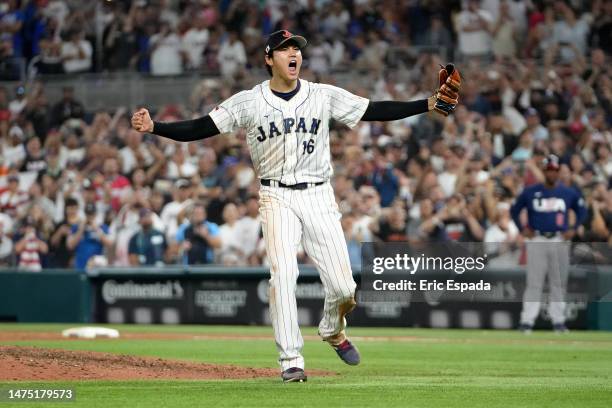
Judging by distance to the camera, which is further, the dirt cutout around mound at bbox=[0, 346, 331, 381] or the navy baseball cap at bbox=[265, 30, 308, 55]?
the dirt cutout around mound at bbox=[0, 346, 331, 381]

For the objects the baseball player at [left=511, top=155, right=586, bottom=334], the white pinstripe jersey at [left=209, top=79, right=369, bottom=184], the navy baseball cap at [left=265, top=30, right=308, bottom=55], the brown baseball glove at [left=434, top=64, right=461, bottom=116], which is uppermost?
the navy baseball cap at [left=265, top=30, right=308, bottom=55]

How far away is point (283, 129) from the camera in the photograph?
9.09 m

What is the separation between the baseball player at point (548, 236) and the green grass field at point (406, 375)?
0.42 meters

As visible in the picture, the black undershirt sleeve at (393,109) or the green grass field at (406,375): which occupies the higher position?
the black undershirt sleeve at (393,109)

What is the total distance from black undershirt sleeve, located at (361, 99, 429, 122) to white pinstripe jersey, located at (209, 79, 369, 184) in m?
0.34

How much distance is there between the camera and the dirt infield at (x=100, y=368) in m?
9.76

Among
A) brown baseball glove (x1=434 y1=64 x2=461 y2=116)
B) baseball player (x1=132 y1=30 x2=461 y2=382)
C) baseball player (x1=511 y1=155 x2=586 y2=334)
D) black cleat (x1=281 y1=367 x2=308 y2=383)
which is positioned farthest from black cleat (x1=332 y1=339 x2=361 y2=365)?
baseball player (x1=511 y1=155 x2=586 y2=334)

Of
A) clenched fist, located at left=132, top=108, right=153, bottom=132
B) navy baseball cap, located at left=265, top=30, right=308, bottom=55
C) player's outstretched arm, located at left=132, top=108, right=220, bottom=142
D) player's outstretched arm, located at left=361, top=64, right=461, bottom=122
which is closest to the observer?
clenched fist, located at left=132, top=108, right=153, bottom=132

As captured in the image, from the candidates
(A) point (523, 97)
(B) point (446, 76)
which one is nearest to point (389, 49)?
(A) point (523, 97)

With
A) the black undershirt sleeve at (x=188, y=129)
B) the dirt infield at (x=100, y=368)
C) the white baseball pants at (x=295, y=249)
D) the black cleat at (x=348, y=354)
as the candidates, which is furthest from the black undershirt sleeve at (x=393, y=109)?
the dirt infield at (x=100, y=368)

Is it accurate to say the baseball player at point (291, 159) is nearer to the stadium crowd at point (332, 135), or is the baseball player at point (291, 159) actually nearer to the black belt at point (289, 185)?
the black belt at point (289, 185)

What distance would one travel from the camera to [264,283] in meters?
18.9

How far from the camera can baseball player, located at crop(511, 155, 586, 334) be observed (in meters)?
16.4

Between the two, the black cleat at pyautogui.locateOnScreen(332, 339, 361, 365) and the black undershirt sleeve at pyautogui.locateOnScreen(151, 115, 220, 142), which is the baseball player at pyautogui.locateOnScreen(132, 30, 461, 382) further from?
the black cleat at pyautogui.locateOnScreen(332, 339, 361, 365)
